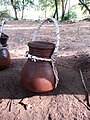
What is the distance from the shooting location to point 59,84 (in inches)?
82.9

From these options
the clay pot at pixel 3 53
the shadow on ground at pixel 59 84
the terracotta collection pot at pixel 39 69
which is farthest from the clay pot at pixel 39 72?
the clay pot at pixel 3 53

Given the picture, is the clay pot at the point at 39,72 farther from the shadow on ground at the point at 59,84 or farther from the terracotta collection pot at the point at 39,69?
the shadow on ground at the point at 59,84

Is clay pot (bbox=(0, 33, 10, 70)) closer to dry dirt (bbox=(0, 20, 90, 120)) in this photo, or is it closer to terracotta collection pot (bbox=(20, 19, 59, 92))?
dry dirt (bbox=(0, 20, 90, 120))

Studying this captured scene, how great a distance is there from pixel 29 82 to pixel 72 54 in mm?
1353

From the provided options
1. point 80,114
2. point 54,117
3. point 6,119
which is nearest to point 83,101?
point 80,114

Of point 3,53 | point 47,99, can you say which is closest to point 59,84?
point 47,99

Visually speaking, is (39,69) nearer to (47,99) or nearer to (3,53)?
(47,99)

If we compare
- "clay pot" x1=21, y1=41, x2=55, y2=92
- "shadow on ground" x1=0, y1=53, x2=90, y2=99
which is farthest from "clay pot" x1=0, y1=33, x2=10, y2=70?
"clay pot" x1=21, y1=41, x2=55, y2=92

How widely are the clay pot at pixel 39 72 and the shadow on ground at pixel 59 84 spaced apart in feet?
0.33

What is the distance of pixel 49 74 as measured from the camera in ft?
6.28

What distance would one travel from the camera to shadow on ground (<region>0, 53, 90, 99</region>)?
6.53 ft

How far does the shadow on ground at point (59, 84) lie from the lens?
1991 mm

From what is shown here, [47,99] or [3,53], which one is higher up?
[3,53]

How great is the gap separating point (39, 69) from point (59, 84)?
31 centimetres
